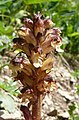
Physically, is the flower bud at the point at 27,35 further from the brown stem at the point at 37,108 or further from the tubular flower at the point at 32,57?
the brown stem at the point at 37,108

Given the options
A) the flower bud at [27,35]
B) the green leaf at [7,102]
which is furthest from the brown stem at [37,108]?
the flower bud at [27,35]

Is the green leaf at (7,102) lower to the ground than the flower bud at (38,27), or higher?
lower

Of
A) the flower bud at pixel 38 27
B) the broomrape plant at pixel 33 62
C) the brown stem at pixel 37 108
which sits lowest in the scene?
the brown stem at pixel 37 108

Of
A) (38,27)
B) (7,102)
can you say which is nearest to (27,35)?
(38,27)

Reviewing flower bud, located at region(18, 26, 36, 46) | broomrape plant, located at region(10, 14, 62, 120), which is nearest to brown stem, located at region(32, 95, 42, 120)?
broomrape plant, located at region(10, 14, 62, 120)

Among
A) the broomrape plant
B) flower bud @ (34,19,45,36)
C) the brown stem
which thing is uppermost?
flower bud @ (34,19,45,36)

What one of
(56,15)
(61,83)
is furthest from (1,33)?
(56,15)

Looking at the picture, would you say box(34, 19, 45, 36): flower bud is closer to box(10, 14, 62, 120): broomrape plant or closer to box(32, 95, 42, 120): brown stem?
box(10, 14, 62, 120): broomrape plant

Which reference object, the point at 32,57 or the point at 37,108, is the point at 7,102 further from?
the point at 32,57
